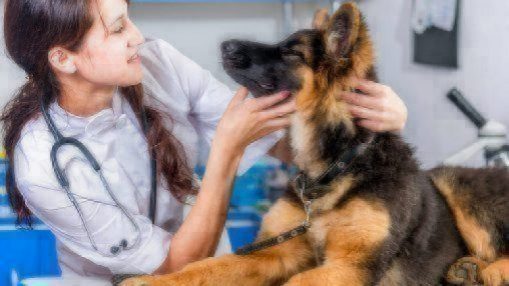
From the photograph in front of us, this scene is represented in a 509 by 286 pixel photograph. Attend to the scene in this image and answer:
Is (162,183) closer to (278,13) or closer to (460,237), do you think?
(460,237)

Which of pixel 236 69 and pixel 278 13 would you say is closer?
pixel 236 69

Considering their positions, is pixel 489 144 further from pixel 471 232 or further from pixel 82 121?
pixel 82 121

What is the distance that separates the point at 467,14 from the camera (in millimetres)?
1889

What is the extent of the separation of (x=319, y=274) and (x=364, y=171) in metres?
0.16

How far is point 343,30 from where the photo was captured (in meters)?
0.88

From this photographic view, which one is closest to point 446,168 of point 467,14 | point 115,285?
point 115,285

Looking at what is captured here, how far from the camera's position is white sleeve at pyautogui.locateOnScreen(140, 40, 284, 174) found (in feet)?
3.88

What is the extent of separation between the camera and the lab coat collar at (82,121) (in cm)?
100

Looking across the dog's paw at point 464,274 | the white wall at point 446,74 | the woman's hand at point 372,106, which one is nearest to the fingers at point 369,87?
the woman's hand at point 372,106

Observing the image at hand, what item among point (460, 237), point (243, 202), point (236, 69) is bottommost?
point (243, 202)

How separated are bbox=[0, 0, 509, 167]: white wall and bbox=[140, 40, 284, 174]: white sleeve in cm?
46

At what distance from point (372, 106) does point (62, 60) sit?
17.6 inches

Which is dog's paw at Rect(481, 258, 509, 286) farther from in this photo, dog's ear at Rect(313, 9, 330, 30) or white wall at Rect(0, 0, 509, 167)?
white wall at Rect(0, 0, 509, 167)

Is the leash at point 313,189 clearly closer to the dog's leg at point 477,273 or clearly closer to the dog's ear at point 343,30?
the dog's ear at point 343,30
